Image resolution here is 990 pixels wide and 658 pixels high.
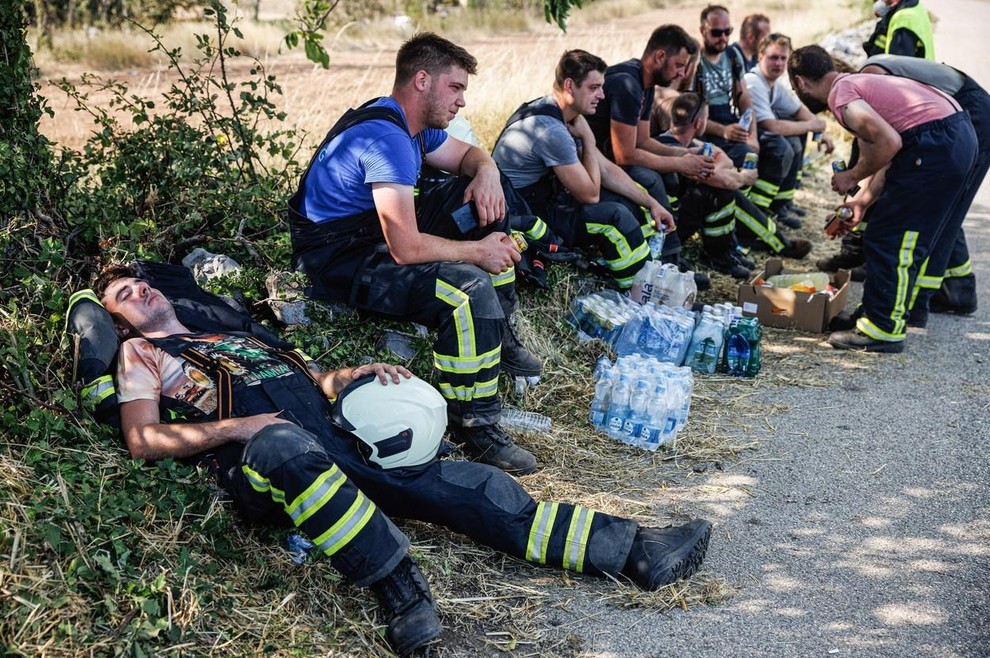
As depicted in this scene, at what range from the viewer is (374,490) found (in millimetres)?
3670

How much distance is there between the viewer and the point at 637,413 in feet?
16.4

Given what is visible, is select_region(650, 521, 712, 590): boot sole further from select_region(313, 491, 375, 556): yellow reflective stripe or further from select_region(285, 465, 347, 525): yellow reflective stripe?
select_region(285, 465, 347, 525): yellow reflective stripe

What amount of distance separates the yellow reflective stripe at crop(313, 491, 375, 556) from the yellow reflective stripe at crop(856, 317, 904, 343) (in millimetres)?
4593

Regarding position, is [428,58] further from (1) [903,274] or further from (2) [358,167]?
(1) [903,274]

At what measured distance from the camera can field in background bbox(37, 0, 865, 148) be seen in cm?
1007

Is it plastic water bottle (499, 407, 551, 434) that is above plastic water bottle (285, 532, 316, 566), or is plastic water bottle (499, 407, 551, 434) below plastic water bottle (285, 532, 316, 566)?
below

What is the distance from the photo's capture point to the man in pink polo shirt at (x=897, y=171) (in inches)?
243

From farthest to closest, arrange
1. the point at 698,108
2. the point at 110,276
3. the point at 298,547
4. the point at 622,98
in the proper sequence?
the point at 698,108 → the point at 622,98 → the point at 110,276 → the point at 298,547

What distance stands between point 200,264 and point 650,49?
378 centimetres

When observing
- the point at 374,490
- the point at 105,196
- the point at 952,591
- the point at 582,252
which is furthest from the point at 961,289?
the point at 105,196

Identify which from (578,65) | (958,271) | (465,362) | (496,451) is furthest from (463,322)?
(958,271)

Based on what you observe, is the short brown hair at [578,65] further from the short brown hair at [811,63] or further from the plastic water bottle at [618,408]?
the plastic water bottle at [618,408]

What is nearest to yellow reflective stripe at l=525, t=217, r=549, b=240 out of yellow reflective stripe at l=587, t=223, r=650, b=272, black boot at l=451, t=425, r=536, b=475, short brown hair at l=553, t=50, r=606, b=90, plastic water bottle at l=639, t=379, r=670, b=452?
yellow reflective stripe at l=587, t=223, r=650, b=272

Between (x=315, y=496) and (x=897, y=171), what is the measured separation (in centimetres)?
498
